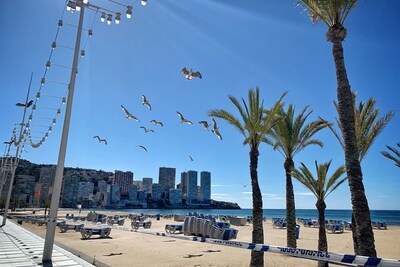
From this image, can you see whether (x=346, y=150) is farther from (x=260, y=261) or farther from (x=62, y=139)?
(x=62, y=139)

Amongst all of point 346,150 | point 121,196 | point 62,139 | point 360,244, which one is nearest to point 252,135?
point 346,150

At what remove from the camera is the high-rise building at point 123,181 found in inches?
7510

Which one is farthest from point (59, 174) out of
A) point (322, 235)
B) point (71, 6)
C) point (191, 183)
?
point (191, 183)

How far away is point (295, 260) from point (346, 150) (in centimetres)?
718

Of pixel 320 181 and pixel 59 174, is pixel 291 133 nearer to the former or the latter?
pixel 320 181

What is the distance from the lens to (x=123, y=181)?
192375 mm

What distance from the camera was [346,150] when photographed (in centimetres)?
699

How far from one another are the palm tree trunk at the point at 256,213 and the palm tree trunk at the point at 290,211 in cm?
305

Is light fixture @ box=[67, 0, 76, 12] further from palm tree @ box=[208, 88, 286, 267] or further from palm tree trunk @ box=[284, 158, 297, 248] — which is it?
palm tree trunk @ box=[284, 158, 297, 248]

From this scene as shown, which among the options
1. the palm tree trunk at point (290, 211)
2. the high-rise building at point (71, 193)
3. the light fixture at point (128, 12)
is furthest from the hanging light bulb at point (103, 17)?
the high-rise building at point (71, 193)

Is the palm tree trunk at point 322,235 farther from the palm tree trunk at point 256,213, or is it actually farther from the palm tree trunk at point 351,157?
the palm tree trunk at point 351,157

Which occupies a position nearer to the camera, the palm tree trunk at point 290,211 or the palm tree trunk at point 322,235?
the palm tree trunk at point 322,235

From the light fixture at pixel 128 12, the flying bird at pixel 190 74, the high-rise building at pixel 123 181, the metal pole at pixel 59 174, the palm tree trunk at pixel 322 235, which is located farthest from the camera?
the high-rise building at pixel 123 181

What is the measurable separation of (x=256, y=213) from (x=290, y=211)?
154 inches
